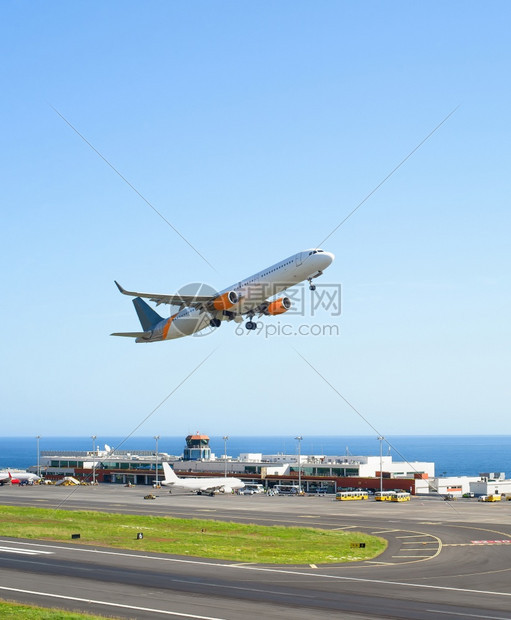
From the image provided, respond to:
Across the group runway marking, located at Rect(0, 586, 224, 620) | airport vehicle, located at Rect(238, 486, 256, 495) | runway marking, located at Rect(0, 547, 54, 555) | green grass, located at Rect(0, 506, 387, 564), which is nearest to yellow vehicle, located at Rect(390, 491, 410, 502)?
airport vehicle, located at Rect(238, 486, 256, 495)

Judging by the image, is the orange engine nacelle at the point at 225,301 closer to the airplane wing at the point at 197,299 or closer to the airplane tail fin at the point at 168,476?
the airplane wing at the point at 197,299

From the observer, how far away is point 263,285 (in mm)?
82000

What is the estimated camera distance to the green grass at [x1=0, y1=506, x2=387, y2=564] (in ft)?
220

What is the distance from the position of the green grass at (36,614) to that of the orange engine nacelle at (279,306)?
162 ft

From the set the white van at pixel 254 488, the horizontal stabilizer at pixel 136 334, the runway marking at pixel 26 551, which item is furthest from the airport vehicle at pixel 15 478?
the runway marking at pixel 26 551

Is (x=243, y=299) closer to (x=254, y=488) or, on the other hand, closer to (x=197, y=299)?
(x=197, y=299)

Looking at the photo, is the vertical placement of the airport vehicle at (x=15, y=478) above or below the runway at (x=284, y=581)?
below

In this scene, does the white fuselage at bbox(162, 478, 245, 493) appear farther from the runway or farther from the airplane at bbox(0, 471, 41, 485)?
the runway

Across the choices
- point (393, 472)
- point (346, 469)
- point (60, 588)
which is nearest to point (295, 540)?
point (60, 588)

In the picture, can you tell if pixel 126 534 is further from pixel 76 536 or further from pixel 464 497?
pixel 464 497

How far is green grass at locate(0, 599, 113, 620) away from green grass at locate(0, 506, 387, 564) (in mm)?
24383

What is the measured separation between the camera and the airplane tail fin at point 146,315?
110750mm

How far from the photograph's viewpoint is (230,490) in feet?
536

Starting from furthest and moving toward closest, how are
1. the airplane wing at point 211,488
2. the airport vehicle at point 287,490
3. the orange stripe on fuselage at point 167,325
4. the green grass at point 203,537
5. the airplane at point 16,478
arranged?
the airplane at point 16,478, the airport vehicle at point 287,490, the airplane wing at point 211,488, the orange stripe on fuselage at point 167,325, the green grass at point 203,537
